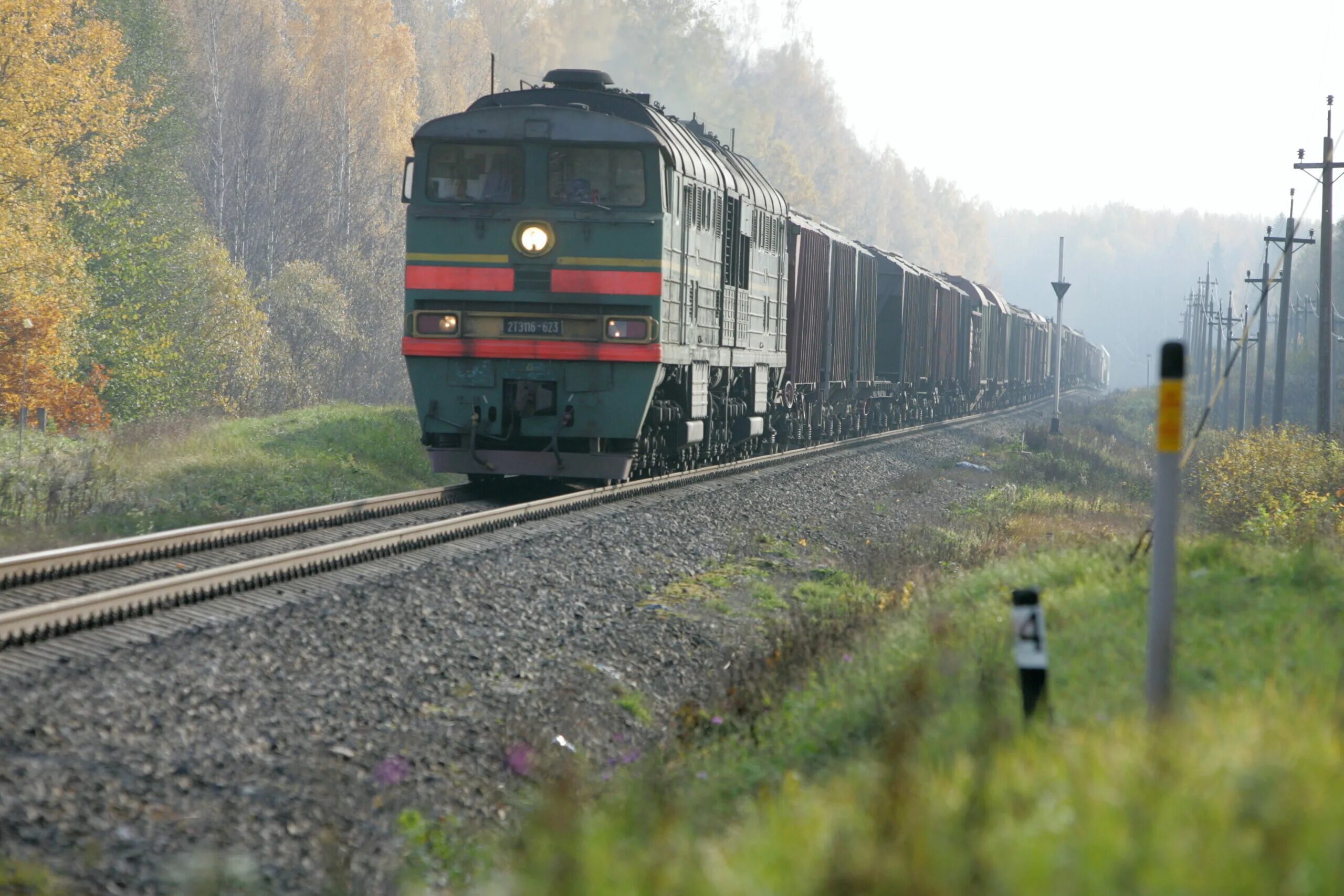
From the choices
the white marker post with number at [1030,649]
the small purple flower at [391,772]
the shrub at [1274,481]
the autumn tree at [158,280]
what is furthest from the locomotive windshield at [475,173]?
the autumn tree at [158,280]

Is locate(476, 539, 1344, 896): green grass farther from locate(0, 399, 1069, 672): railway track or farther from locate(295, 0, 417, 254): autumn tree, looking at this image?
locate(295, 0, 417, 254): autumn tree

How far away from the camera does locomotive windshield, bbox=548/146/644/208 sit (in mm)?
12898

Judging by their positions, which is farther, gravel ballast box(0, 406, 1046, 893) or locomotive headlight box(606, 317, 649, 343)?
locomotive headlight box(606, 317, 649, 343)

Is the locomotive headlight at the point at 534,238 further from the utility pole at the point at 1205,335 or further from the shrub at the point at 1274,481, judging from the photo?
the utility pole at the point at 1205,335

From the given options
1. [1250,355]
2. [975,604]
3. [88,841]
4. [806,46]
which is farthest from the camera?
[1250,355]

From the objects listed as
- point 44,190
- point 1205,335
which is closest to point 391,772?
point 44,190

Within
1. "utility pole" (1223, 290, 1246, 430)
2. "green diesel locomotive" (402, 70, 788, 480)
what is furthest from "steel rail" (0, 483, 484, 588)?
"utility pole" (1223, 290, 1246, 430)

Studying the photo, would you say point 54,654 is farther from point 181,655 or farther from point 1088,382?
point 1088,382

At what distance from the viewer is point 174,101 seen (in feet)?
127

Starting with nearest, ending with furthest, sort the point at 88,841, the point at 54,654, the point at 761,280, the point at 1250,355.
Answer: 1. the point at 88,841
2. the point at 54,654
3. the point at 761,280
4. the point at 1250,355

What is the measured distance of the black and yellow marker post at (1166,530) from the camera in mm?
4078

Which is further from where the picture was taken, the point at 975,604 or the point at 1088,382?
the point at 1088,382

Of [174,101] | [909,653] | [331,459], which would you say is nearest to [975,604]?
[909,653]

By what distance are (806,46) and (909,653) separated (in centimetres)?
9216
